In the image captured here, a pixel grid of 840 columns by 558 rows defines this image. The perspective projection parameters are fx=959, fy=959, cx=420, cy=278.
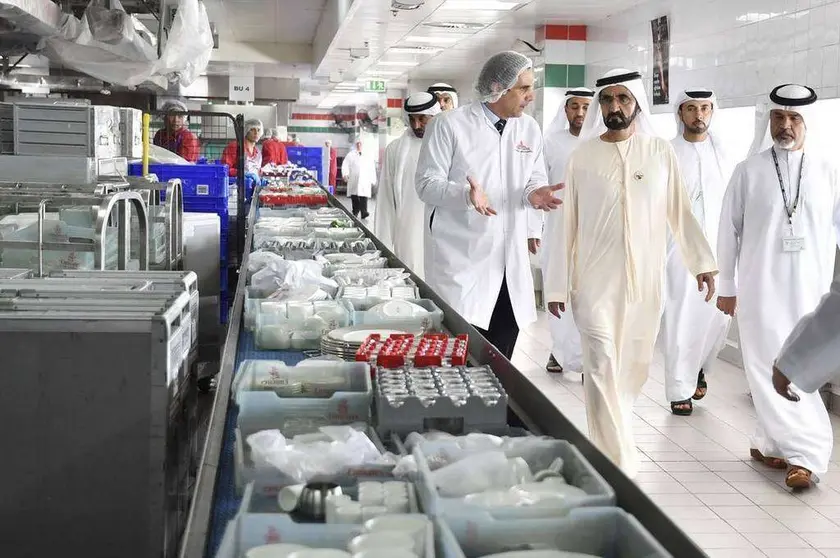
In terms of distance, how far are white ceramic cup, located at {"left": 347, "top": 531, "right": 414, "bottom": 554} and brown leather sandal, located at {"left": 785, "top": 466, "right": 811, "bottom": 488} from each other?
11.5 ft

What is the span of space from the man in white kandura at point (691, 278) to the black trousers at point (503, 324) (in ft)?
5.14

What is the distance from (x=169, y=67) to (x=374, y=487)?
644 cm

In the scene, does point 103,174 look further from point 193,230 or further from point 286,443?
point 286,443

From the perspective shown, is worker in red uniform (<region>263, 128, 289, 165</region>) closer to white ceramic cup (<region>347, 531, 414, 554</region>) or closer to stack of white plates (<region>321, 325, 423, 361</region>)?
stack of white plates (<region>321, 325, 423, 361</region>)

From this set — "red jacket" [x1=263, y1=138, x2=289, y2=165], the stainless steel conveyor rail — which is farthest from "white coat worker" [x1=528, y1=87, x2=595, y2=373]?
"red jacket" [x1=263, y1=138, x2=289, y2=165]

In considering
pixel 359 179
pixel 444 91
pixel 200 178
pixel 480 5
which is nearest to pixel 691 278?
pixel 444 91

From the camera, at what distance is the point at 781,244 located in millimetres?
4734

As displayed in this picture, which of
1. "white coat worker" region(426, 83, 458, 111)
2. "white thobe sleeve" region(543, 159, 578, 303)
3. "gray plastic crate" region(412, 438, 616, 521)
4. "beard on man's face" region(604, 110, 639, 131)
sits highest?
"white coat worker" region(426, 83, 458, 111)

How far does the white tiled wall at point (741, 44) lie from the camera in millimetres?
6406

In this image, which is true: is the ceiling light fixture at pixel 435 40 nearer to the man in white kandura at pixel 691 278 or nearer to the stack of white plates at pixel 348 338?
the man in white kandura at pixel 691 278

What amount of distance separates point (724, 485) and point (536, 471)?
10.2ft

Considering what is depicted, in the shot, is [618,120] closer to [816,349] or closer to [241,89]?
[816,349]

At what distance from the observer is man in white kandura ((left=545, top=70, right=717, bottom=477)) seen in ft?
13.9

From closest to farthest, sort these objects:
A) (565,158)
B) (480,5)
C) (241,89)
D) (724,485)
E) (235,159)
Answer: (724,485), (565,158), (480,5), (235,159), (241,89)
